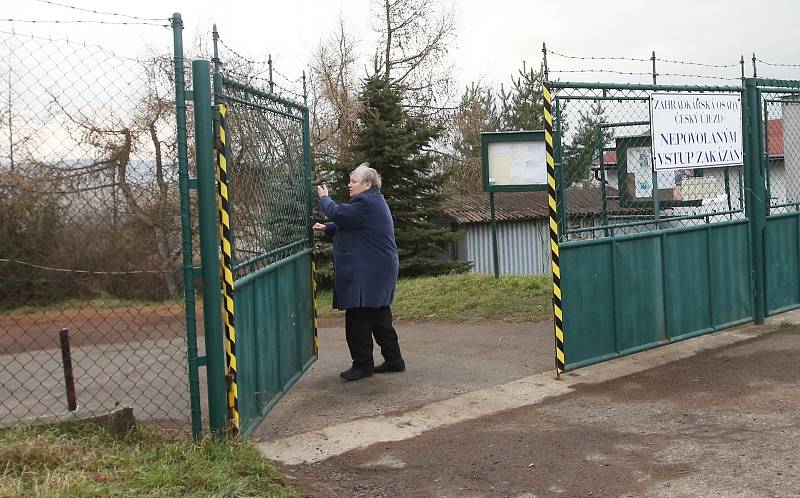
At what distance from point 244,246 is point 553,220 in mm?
2657

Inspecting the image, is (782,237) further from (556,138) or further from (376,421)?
(376,421)

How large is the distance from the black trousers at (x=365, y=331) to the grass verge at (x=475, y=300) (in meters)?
3.41

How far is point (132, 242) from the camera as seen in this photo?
16.9 feet

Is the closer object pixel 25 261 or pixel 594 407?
pixel 25 261

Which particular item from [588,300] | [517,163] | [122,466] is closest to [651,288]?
[588,300]

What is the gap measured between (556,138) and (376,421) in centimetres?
271

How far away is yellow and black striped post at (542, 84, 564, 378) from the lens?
24.6 ft

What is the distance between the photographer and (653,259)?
8.73 meters

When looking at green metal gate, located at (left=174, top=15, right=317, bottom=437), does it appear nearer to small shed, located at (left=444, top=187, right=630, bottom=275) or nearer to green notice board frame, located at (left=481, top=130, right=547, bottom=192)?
green notice board frame, located at (left=481, top=130, right=547, bottom=192)

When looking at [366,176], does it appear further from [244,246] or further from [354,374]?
[244,246]

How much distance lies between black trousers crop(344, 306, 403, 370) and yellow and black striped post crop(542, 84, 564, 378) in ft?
4.61

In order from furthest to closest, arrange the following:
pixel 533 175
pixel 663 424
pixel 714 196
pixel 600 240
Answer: pixel 533 175, pixel 714 196, pixel 600 240, pixel 663 424

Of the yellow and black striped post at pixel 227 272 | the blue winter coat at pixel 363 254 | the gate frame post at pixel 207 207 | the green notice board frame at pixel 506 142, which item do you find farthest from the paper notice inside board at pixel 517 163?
the gate frame post at pixel 207 207

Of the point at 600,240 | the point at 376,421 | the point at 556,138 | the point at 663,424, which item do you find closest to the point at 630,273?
the point at 600,240
